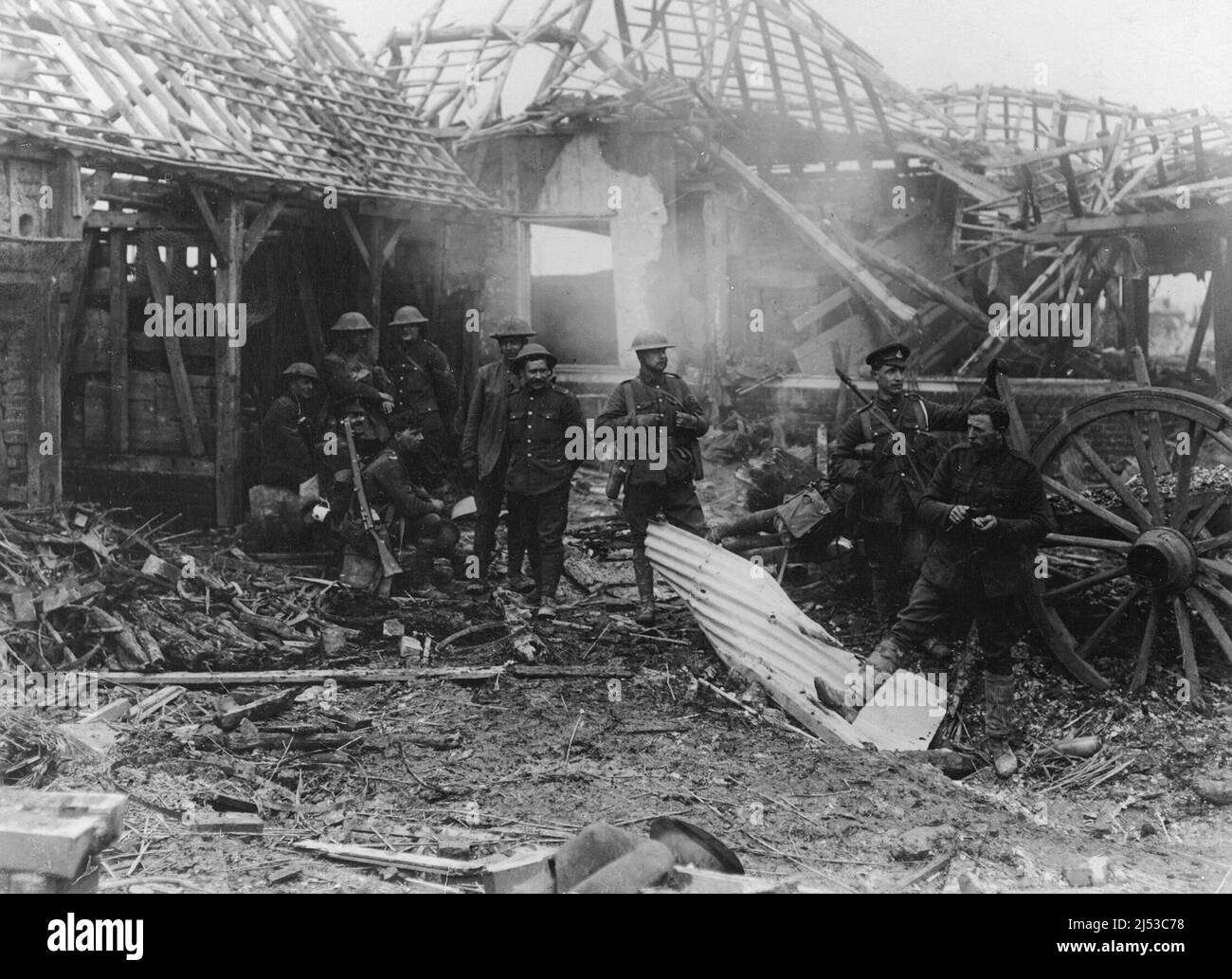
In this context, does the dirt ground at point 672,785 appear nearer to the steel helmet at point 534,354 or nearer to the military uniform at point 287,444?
the military uniform at point 287,444

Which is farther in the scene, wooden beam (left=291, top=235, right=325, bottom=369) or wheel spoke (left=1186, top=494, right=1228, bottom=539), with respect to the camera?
wooden beam (left=291, top=235, right=325, bottom=369)

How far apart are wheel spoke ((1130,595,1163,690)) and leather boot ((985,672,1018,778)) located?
74 cm

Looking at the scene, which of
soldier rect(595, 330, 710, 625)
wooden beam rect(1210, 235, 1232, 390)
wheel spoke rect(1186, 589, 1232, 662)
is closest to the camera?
wheel spoke rect(1186, 589, 1232, 662)

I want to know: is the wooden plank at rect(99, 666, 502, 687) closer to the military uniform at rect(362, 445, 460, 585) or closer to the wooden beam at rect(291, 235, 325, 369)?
the military uniform at rect(362, 445, 460, 585)

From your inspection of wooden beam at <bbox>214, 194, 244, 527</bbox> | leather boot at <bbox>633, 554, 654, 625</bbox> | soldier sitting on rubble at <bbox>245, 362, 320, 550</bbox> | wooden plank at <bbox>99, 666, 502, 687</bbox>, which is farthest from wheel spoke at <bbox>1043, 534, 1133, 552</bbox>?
wooden beam at <bbox>214, 194, 244, 527</bbox>

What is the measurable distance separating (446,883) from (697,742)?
2.26 meters

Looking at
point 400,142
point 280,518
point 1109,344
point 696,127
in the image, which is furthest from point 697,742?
point 1109,344

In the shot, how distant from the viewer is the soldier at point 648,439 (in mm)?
8422

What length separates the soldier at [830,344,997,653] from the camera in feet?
26.4

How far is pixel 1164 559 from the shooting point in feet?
21.7

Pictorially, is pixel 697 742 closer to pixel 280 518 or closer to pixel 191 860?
pixel 191 860

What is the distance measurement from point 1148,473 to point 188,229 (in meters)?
8.24

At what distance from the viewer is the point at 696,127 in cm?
1447

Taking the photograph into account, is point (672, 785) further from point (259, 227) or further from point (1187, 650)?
point (259, 227)
